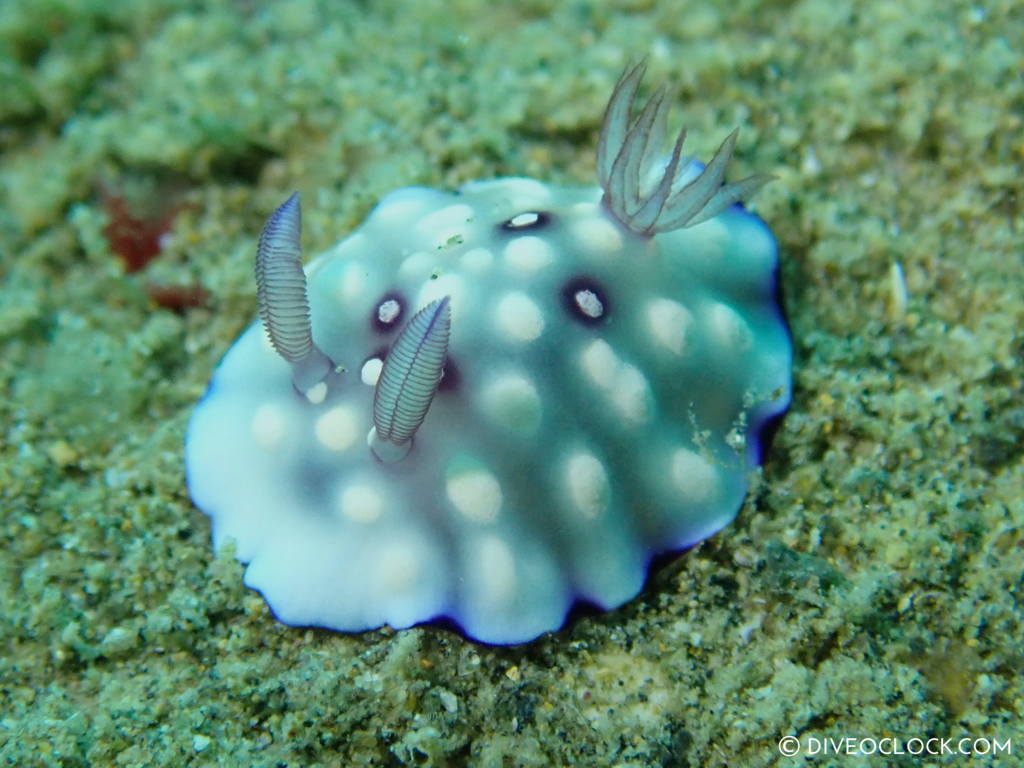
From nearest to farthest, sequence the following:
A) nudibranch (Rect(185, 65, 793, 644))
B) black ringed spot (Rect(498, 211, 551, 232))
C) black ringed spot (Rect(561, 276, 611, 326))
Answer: nudibranch (Rect(185, 65, 793, 644)) → black ringed spot (Rect(561, 276, 611, 326)) → black ringed spot (Rect(498, 211, 551, 232))

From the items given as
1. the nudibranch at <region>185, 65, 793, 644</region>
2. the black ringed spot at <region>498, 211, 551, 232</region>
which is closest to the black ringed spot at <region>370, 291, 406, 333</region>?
the nudibranch at <region>185, 65, 793, 644</region>

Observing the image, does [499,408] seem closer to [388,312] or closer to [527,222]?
[388,312]

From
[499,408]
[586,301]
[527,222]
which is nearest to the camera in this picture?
[499,408]

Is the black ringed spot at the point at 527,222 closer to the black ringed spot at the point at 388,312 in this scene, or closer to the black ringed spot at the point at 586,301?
the black ringed spot at the point at 586,301

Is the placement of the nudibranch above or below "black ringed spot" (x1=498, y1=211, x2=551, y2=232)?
below

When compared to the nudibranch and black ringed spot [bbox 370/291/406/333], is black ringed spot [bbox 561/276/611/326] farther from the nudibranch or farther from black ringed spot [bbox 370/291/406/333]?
black ringed spot [bbox 370/291/406/333]

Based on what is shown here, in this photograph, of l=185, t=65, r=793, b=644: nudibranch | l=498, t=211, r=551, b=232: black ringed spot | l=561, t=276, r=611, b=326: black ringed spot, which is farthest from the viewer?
l=498, t=211, r=551, b=232: black ringed spot

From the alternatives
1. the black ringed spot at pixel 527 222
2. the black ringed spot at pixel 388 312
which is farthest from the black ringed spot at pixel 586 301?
the black ringed spot at pixel 388 312

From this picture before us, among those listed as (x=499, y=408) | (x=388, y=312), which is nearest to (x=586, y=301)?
(x=499, y=408)

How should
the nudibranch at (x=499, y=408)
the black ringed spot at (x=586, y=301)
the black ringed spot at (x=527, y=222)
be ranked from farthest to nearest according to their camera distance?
the black ringed spot at (x=527, y=222) → the black ringed spot at (x=586, y=301) → the nudibranch at (x=499, y=408)
